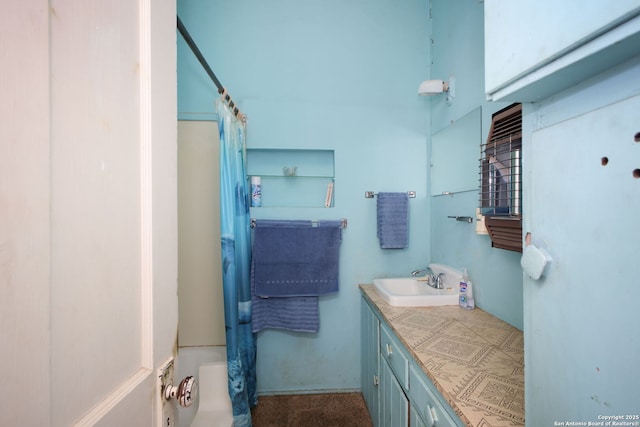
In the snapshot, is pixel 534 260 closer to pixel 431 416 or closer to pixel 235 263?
pixel 431 416

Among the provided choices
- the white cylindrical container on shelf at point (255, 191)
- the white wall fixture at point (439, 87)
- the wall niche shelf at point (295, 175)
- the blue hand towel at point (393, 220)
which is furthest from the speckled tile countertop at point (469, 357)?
the white wall fixture at point (439, 87)

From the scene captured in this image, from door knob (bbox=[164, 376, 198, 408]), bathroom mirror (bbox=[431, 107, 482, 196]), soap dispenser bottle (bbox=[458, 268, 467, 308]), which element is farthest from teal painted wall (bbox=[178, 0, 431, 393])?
door knob (bbox=[164, 376, 198, 408])

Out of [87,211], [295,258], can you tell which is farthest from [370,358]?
[87,211]

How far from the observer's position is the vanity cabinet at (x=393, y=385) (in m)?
0.84

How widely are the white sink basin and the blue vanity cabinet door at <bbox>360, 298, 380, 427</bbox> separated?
0.17 meters

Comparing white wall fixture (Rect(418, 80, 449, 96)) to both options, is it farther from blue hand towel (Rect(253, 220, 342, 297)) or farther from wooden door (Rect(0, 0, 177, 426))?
wooden door (Rect(0, 0, 177, 426))

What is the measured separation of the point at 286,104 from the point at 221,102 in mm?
578

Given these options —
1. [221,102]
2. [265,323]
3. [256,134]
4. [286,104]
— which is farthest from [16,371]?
[286,104]

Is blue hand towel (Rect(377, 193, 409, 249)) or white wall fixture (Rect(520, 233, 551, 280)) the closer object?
white wall fixture (Rect(520, 233, 551, 280))

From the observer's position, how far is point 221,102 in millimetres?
1447

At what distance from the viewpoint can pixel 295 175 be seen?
76.9 inches

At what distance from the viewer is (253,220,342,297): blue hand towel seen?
177cm

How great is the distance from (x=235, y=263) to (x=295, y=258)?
42cm

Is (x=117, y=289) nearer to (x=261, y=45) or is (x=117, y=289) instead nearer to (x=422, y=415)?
(x=422, y=415)
